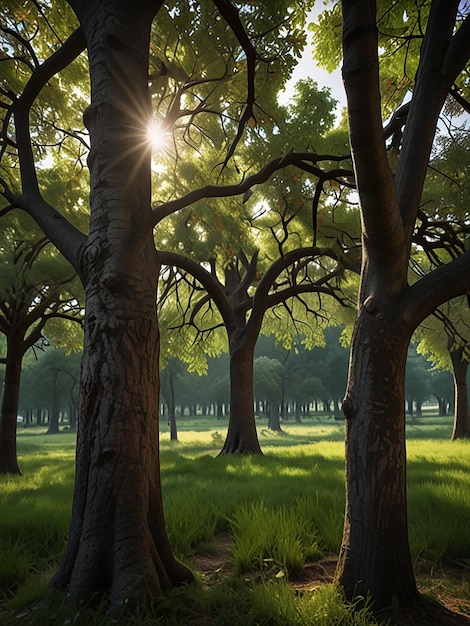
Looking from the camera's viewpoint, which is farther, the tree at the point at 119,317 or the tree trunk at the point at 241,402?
the tree trunk at the point at 241,402

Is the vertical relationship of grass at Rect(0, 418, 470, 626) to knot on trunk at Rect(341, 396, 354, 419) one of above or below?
below

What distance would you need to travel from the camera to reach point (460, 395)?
15.8 meters

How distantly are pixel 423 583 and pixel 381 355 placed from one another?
6.56 feet

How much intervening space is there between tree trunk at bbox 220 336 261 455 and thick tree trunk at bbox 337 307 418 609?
7.23 metres

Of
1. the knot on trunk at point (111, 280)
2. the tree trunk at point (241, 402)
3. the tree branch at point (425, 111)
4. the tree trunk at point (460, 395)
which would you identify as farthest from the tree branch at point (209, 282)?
the tree trunk at point (460, 395)

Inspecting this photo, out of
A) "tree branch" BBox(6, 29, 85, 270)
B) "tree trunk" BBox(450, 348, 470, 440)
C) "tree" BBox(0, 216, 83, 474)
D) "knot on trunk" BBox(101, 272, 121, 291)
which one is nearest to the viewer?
"knot on trunk" BBox(101, 272, 121, 291)

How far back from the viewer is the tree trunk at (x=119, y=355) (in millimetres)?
2562

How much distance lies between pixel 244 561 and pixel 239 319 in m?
8.12

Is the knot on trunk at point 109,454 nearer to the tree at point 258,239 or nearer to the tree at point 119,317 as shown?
the tree at point 119,317

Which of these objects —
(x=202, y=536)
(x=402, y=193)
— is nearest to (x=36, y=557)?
(x=202, y=536)

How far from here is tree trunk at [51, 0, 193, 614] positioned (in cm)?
256

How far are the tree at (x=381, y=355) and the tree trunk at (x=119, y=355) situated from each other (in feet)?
4.48

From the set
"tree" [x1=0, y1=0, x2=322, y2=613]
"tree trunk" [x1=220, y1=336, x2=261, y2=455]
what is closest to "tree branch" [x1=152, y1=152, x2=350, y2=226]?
"tree" [x1=0, y1=0, x2=322, y2=613]

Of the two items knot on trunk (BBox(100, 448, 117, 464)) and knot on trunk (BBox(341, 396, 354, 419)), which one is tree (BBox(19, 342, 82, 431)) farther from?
knot on trunk (BBox(341, 396, 354, 419))
